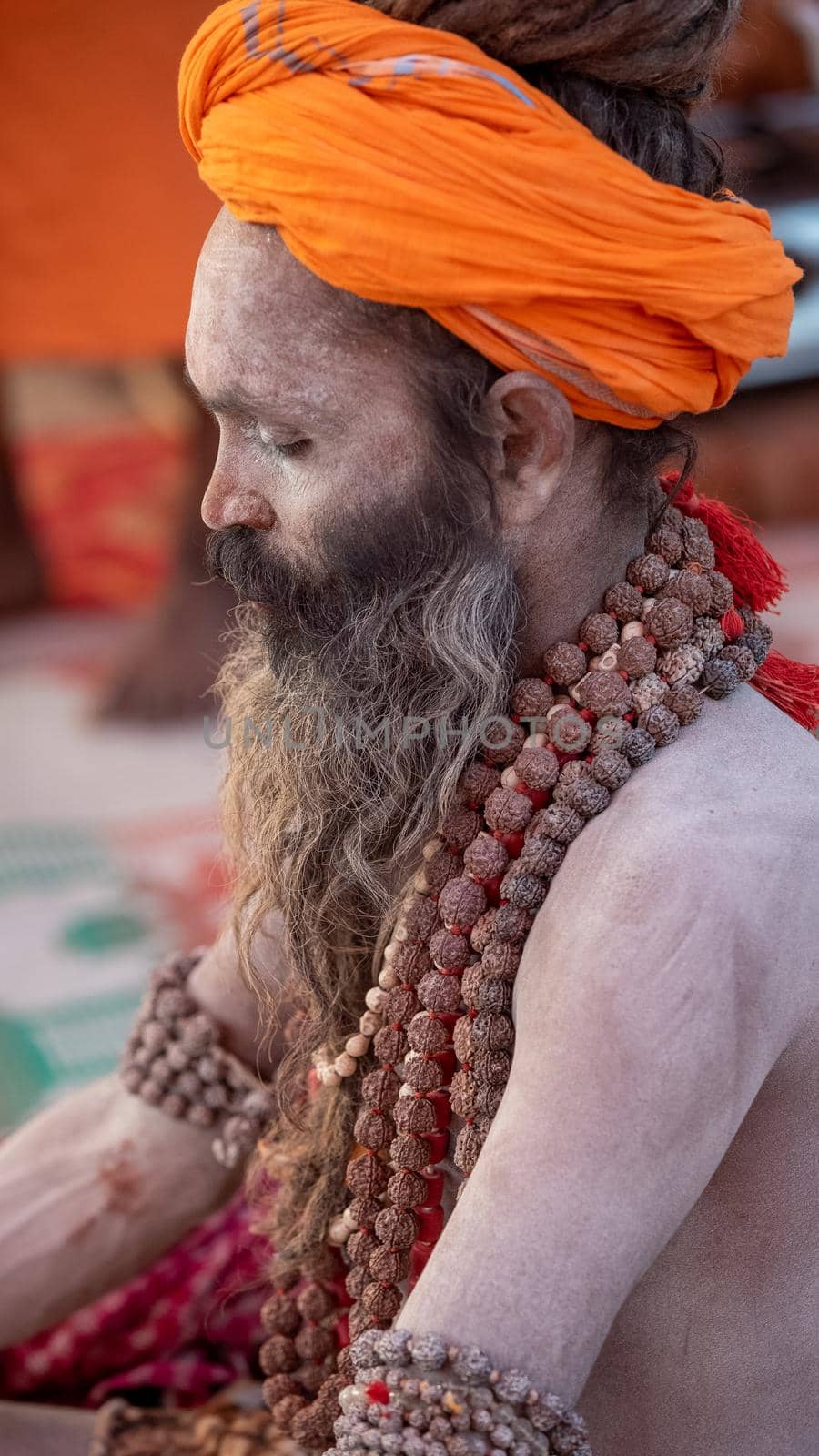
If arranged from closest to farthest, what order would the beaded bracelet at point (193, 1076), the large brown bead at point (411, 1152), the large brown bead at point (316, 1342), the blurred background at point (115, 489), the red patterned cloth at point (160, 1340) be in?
the large brown bead at point (411, 1152), the large brown bead at point (316, 1342), the beaded bracelet at point (193, 1076), the red patterned cloth at point (160, 1340), the blurred background at point (115, 489)

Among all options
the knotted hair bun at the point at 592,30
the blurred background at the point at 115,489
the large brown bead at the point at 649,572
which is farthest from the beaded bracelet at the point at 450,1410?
the blurred background at the point at 115,489

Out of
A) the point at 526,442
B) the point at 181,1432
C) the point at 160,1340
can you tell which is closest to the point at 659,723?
the point at 526,442

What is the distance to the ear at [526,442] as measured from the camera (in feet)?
3.66

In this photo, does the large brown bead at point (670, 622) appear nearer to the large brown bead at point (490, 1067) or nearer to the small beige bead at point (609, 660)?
the small beige bead at point (609, 660)

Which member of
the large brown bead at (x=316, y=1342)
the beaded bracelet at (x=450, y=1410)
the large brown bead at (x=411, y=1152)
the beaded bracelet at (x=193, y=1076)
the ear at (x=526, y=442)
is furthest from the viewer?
the beaded bracelet at (x=193, y=1076)

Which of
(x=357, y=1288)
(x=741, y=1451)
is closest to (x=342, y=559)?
(x=357, y=1288)

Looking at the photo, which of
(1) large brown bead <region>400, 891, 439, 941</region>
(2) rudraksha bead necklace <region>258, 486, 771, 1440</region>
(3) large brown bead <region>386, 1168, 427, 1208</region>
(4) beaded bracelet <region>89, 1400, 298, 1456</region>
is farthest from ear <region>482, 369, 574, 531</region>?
(4) beaded bracelet <region>89, 1400, 298, 1456</region>

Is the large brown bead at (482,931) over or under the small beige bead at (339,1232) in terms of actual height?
over

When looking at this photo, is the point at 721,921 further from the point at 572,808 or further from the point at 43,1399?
the point at 43,1399

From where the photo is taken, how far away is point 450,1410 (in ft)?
3.25

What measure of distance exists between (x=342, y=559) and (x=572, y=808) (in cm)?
27

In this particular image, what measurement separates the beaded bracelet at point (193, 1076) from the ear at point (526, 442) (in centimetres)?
63

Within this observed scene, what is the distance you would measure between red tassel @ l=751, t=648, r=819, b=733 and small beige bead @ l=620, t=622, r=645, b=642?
0.15m

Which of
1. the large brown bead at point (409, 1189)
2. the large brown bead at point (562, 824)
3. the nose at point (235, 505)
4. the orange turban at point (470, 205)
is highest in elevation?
the orange turban at point (470, 205)
